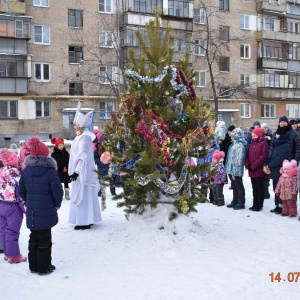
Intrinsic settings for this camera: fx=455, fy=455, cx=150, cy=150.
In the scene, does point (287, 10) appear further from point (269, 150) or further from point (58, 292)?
point (58, 292)

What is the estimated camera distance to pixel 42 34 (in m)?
33.2

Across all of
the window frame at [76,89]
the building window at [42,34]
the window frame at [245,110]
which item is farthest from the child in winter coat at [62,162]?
the window frame at [245,110]

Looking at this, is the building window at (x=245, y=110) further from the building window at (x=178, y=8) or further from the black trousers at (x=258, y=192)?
the black trousers at (x=258, y=192)

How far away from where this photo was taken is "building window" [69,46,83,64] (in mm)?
34272

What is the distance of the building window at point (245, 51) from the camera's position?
4072cm

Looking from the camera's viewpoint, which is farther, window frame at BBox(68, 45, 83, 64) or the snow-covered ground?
window frame at BBox(68, 45, 83, 64)

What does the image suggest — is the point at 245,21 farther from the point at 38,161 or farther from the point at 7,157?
the point at 38,161

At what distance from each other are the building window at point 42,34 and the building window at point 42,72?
167cm

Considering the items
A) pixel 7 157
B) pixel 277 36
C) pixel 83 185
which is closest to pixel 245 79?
pixel 277 36

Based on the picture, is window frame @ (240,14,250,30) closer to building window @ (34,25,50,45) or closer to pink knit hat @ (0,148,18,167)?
building window @ (34,25,50,45)

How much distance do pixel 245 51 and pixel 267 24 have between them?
3.61 metres

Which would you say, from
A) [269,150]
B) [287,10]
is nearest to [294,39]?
[287,10]

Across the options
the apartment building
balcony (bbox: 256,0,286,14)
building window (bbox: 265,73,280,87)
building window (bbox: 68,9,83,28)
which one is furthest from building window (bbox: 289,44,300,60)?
building window (bbox: 68,9,83,28)

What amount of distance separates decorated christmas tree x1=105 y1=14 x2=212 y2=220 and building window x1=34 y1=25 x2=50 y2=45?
27470 millimetres
